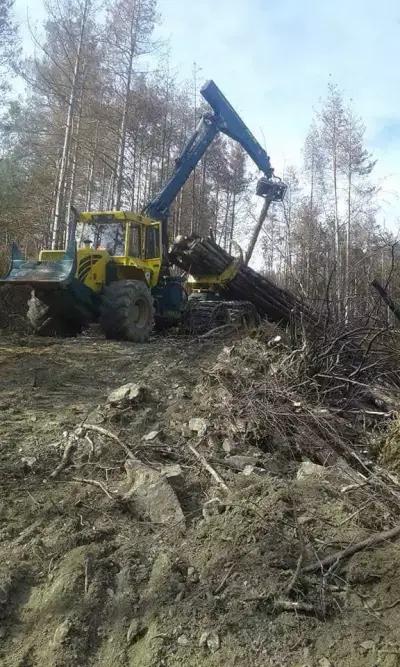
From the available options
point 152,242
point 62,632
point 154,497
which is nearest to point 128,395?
point 154,497

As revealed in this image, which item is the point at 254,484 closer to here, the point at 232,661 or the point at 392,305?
the point at 232,661

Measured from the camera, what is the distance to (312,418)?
484 cm

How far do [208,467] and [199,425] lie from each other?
32.3 inches

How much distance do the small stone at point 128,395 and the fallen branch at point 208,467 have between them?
104 cm

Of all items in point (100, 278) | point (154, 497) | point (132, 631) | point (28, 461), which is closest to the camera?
point (132, 631)

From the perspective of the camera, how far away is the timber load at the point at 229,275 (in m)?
11.7

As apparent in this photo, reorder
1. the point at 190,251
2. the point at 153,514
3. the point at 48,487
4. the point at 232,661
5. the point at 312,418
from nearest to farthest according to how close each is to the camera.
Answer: the point at 232,661
the point at 153,514
the point at 48,487
the point at 312,418
the point at 190,251

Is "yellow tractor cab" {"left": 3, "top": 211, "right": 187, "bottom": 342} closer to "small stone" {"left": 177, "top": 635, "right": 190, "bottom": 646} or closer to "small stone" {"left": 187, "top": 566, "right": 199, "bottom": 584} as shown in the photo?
"small stone" {"left": 187, "top": 566, "right": 199, "bottom": 584}

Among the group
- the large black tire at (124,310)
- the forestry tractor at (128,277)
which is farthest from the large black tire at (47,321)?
the large black tire at (124,310)

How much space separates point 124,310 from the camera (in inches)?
357

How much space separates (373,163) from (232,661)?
26.7m

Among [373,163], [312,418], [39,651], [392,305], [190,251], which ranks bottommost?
[39,651]

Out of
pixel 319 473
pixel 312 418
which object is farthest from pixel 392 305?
pixel 319 473

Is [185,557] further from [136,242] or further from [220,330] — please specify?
[136,242]
